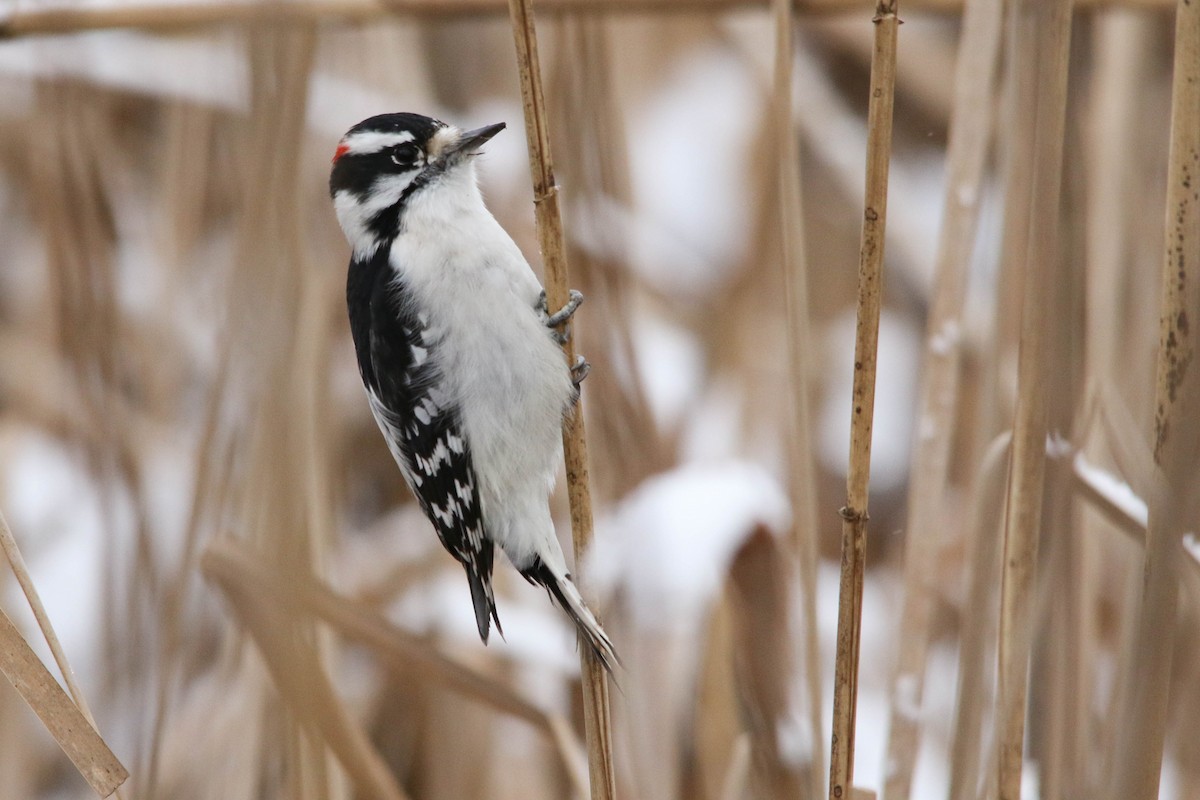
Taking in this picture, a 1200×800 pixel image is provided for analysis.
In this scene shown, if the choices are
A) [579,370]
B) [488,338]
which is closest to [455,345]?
[488,338]

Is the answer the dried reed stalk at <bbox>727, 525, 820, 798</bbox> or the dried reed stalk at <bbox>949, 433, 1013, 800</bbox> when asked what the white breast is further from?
the dried reed stalk at <bbox>949, 433, 1013, 800</bbox>

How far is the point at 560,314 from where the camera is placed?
5.25 feet

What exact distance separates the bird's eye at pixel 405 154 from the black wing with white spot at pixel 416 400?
17 centimetres

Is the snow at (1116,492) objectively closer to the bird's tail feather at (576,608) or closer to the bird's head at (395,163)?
the bird's tail feather at (576,608)

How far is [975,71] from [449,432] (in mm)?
1129

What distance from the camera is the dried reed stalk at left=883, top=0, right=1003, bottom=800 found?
1.82 metres

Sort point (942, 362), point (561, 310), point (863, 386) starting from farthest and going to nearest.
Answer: point (942, 362)
point (561, 310)
point (863, 386)

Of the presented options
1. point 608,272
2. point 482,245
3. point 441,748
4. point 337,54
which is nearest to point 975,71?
point 608,272

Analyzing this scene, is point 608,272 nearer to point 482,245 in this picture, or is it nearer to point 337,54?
point 482,245

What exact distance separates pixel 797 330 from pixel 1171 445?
0.63 m

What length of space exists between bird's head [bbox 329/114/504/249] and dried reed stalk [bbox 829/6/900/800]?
95 centimetres

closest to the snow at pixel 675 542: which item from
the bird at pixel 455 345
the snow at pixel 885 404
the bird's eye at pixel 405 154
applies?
the bird at pixel 455 345

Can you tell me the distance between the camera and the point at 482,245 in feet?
6.63

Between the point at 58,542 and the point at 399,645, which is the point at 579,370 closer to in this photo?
the point at 399,645
